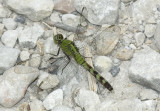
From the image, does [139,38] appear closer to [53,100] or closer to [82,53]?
[82,53]

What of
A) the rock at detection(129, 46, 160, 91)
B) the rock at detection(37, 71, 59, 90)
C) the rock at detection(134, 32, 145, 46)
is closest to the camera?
the rock at detection(129, 46, 160, 91)

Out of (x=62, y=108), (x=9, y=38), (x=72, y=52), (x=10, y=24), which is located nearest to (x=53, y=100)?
(x=62, y=108)

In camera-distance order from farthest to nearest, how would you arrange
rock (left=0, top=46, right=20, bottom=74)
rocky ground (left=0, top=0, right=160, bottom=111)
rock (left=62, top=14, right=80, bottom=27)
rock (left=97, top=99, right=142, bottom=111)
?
rock (left=62, top=14, right=80, bottom=27)
rock (left=0, top=46, right=20, bottom=74)
rocky ground (left=0, top=0, right=160, bottom=111)
rock (left=97, top=99, right=142, bottom=111)

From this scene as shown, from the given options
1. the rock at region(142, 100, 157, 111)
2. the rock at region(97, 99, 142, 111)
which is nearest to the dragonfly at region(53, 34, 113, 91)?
the rock at region(97, 99, 142, 111)

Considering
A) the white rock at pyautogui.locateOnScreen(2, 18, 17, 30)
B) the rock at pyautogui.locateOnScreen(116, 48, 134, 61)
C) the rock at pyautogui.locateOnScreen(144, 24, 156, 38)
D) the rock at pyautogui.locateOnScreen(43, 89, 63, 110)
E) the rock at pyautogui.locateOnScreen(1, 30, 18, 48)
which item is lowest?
the rock at pyautogui.locateOnScreen(43, 89, 63, 110)

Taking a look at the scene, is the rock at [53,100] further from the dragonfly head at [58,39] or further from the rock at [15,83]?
the dragonfly head at [58,39]

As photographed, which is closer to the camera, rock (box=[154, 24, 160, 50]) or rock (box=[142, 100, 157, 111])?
rock (box=[142, 100, 157, 111])

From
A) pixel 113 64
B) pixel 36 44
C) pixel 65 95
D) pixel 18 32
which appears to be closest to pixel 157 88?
pixel 113 64

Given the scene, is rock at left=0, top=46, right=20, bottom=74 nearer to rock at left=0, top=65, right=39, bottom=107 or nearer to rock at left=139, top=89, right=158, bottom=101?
rock at left=0, top=65, right=39, bottom=107
